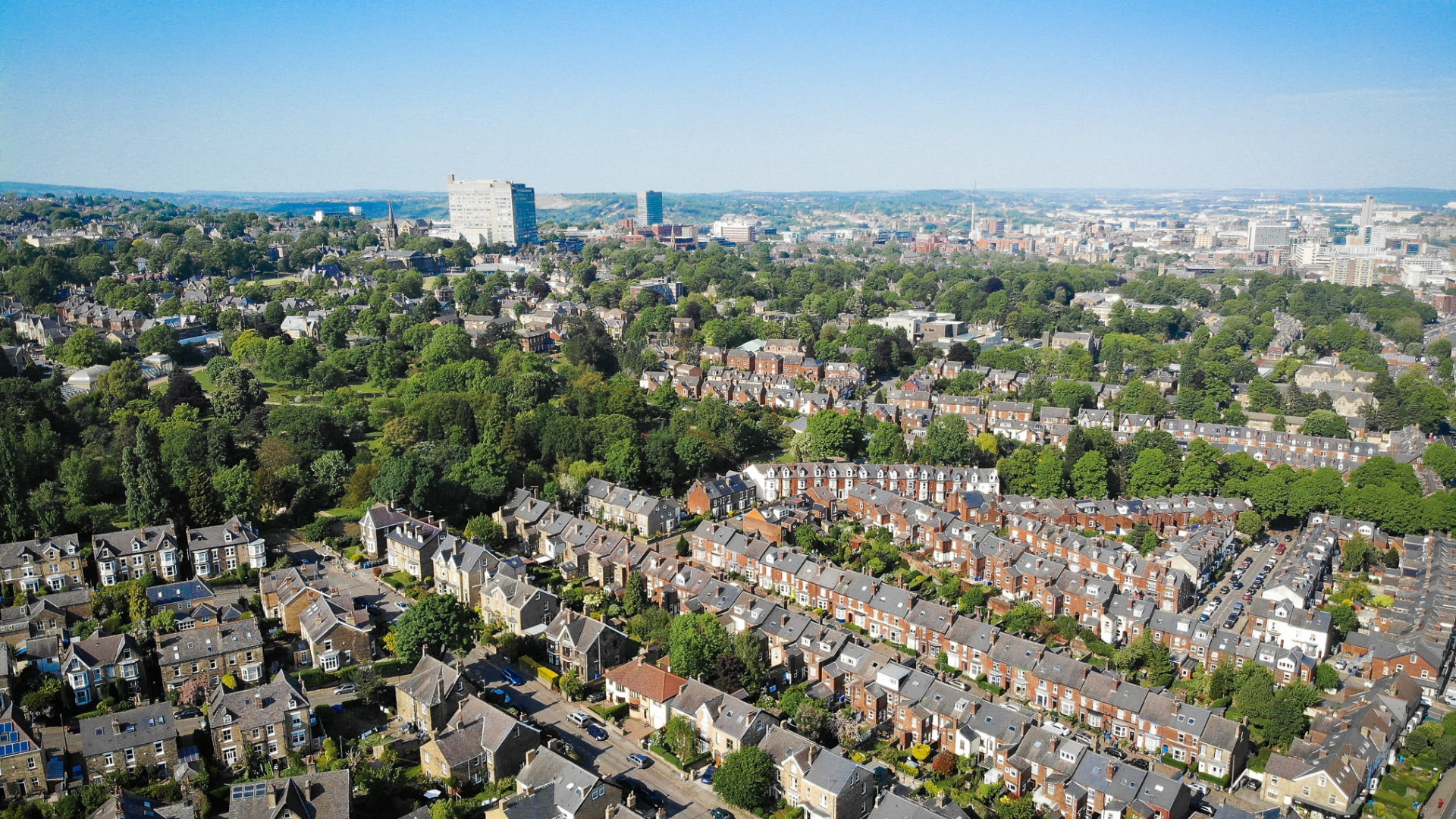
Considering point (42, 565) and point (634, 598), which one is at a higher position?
point (42, 565)

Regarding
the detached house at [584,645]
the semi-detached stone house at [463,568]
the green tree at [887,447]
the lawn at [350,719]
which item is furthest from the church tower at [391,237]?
the lawn at [350,719]

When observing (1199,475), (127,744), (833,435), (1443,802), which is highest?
(833,435)

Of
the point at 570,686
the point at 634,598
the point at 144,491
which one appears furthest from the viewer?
the point at 144,491

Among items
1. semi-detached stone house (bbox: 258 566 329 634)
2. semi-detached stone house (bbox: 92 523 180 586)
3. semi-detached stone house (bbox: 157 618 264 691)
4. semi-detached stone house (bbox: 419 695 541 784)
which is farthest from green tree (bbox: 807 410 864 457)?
semi-detached stone house (bbox: 92 523 180 586)

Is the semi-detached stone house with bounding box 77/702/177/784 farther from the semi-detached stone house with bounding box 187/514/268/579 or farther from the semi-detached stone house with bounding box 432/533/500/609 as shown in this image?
the semi-detached stone house with bounding box 187/514/268/579

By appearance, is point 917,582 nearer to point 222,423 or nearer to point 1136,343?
point 222,423

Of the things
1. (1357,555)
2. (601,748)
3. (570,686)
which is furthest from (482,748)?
(1357,555)

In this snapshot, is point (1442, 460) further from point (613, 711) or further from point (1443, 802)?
point (613, 711)

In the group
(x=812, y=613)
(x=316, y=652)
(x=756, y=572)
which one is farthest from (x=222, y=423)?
(x=812, y=613)
